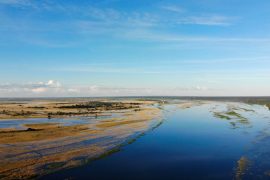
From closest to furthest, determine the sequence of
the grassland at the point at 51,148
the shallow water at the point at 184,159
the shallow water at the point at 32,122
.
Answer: the shallow water at the point at 184,159
the grassland at the point at 51,148
the shallow water at the point at 32,122

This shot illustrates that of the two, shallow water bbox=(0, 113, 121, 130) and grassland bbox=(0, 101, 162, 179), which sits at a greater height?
shallow water bbox=(0, 113, 121, 130)

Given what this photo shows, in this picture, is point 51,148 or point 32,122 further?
point 32,122

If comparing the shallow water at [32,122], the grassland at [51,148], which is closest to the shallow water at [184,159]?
the grassland at [51,148]

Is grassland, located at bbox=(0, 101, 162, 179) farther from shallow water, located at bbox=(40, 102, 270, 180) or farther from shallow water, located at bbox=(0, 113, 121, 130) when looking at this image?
shallow water, located at bbox=(0, 113, 121, 130)

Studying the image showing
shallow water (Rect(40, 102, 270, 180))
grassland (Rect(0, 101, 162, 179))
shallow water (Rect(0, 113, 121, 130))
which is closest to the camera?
shallow water (Rect(40, 102, 270, 180))

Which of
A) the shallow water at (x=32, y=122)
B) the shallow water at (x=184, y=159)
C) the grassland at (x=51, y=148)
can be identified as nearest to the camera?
the shallow water at (x=184, y=159)

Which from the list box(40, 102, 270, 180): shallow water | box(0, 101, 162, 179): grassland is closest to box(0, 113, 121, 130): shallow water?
box(0, 101, 162, 179): grassland

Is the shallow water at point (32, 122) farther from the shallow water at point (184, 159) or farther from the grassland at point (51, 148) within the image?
the shallow water at point (184, 159)

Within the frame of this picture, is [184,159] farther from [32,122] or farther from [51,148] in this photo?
[32,122]

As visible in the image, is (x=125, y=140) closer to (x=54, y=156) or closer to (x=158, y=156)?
(x=158, y=156)

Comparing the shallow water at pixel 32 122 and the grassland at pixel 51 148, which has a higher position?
the shallow water at pixel 32 122

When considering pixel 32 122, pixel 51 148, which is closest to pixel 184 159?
pixel 51 148

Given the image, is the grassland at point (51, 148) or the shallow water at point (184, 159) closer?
the shallow water at point (184, 159)

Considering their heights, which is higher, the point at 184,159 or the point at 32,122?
the point at 32,122
